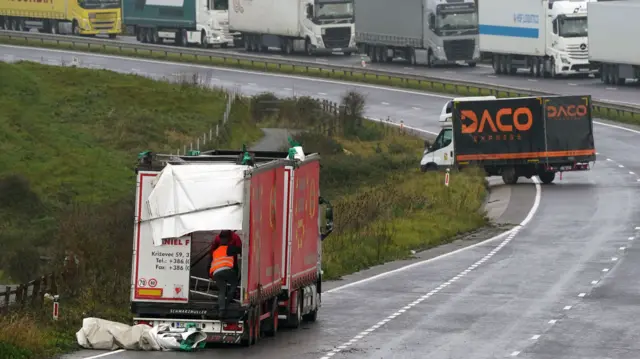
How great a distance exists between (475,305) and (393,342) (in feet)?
18.0

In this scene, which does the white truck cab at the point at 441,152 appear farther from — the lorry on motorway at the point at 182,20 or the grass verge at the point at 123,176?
the lorry on motorway at the point at 182,20

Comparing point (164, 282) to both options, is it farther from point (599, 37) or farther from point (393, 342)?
point (599, 37)

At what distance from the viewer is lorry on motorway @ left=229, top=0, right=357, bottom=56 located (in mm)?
96938

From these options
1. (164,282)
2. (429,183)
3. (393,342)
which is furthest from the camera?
(429,183)

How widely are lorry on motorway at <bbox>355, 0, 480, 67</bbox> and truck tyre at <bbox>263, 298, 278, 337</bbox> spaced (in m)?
64.8

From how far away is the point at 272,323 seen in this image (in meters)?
26.0

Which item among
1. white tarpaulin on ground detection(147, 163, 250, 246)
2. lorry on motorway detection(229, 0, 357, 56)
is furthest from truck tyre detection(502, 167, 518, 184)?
lorry on motorway detection(229, 0, 357, 56)

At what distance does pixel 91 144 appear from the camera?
63.5m

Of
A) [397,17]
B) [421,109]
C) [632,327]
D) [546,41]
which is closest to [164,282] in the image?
[632,327]

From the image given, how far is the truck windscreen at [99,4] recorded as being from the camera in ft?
360

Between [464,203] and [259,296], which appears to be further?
[464,203]

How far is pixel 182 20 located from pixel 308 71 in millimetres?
17651

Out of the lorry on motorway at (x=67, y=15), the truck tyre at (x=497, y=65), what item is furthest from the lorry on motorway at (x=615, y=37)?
the lorry on motorway at (x=67, y=15)

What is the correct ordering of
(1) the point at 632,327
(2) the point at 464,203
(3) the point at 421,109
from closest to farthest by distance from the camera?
(1) the point at 632,327 → (2) the point at 464,203 → (3) the point at 421,109
